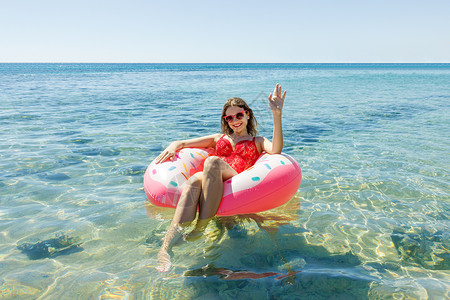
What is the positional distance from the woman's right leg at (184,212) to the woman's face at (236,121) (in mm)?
858

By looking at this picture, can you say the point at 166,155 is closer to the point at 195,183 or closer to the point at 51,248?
the point at 195,183

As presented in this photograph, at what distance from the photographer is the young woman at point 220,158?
10.0 ft

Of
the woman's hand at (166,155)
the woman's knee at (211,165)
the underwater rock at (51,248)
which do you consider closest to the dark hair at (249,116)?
the woman's hand at (166,155)

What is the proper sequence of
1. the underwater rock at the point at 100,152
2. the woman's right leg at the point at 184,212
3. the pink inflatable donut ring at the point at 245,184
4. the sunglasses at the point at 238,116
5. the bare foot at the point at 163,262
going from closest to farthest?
the bare foot at the point at 163,262
the woman's right leg at the point at 184,212
the pink inflatable donut ring at the point at 245,184
the sunglasses at the point at 238,116
the underwater rock at the point at 100,152

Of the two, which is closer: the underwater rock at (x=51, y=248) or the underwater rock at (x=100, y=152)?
the underwater rock at (x=51, y=248)

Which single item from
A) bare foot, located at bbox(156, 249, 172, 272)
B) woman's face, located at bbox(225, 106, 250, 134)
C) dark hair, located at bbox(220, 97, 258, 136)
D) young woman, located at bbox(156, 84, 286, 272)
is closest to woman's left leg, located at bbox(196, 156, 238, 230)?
young woman, located at bbox(156, 84, 286, 272)

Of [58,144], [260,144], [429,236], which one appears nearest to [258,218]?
[260,144]

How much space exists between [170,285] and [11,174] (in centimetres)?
358

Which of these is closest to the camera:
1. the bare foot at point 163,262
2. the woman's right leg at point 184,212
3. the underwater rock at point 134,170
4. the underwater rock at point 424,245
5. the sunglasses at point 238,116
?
the bare foot at point 163,262

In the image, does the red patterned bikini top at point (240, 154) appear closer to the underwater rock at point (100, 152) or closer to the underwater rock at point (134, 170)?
the underwater rock at point (134, 170)

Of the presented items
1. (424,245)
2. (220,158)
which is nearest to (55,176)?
(220,158)

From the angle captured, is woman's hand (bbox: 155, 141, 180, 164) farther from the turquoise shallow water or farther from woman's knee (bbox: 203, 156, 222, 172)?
woman's knee (bbox: 203, 156, 222, 172)

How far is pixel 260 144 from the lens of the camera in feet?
12.8

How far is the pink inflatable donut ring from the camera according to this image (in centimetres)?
322
